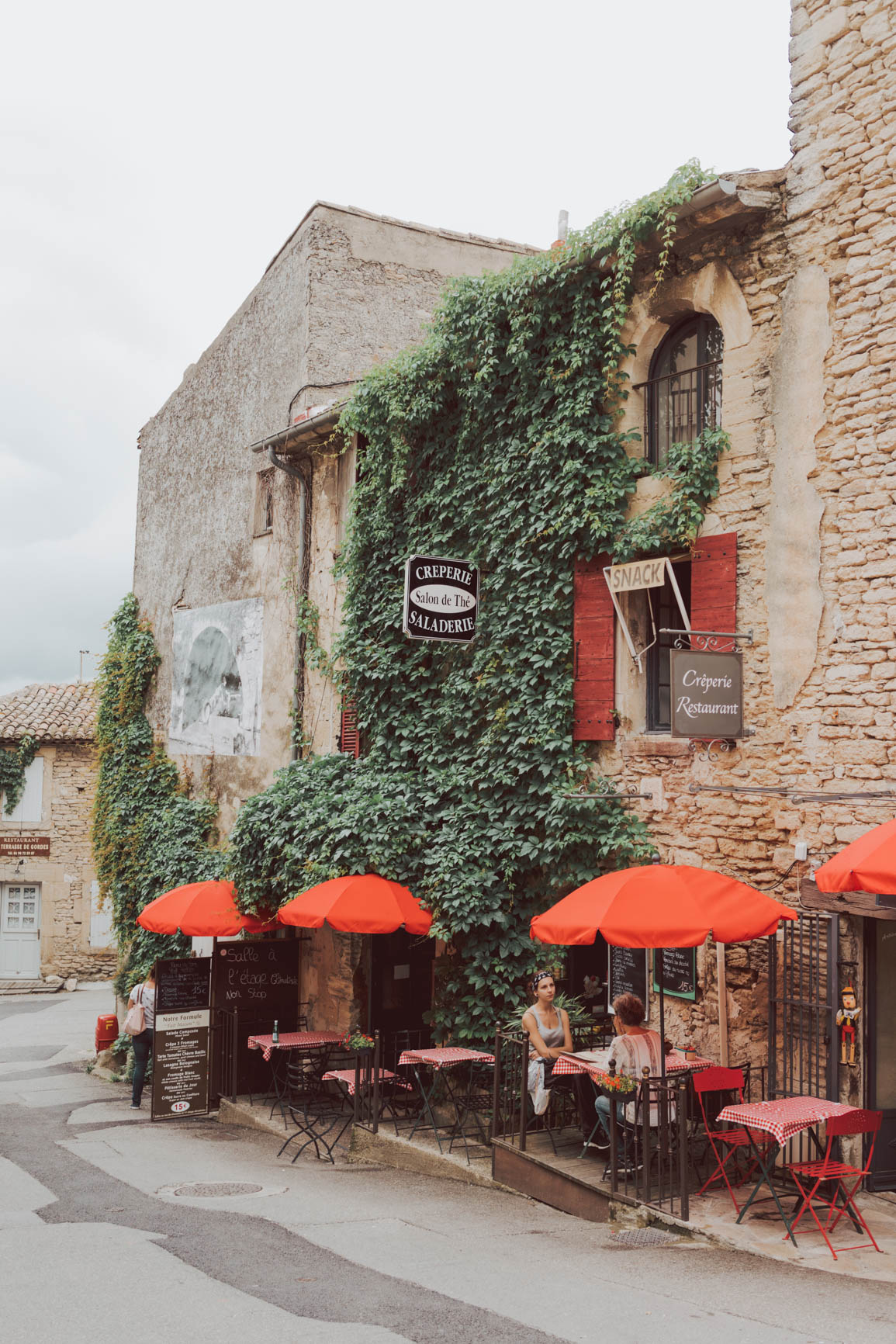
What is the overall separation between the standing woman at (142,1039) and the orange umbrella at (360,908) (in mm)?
4304

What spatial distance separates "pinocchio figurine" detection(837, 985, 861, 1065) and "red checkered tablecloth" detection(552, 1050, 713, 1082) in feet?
3.21

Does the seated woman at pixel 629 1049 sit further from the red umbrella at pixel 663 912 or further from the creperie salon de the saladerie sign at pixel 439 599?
the creperie salon de the saladerie sign at pixel 439 599

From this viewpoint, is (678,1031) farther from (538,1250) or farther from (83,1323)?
(83,1323)

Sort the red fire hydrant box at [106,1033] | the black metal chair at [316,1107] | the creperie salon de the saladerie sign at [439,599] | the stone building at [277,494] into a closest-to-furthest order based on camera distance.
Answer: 1. the black metal chair at [316,1107]
2. the creperie salon de the saladerie sign at [439,599]
3. the stone building at [277,494]
4. the red fire hydrant box at [106,1033]

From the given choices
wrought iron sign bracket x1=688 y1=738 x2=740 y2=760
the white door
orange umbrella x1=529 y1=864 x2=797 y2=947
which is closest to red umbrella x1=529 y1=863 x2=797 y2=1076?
orange umbrella x1=529 y1=864 x2=797 y2=947

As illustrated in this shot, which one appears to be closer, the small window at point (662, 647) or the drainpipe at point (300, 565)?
the small window at point (662, 647)

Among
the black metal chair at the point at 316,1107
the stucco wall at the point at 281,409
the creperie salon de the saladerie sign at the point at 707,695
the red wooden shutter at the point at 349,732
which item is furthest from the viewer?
the stucco wall at the point at 281,409

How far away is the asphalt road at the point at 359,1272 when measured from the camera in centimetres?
591

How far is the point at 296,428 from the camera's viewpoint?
50.9 feet

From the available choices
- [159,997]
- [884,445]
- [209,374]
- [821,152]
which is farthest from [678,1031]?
[209,374]

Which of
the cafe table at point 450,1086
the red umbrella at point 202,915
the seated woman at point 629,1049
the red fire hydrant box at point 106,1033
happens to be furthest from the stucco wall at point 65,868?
the seated woman at point 629,1049

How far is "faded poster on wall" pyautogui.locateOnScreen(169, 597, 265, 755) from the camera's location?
1716cm

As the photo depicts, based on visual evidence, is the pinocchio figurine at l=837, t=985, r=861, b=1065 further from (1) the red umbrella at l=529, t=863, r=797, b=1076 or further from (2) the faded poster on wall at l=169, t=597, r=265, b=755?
(2) the faded poster on wall at l=169, t=597, r=265, b=755

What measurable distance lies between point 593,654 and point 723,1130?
429cm
